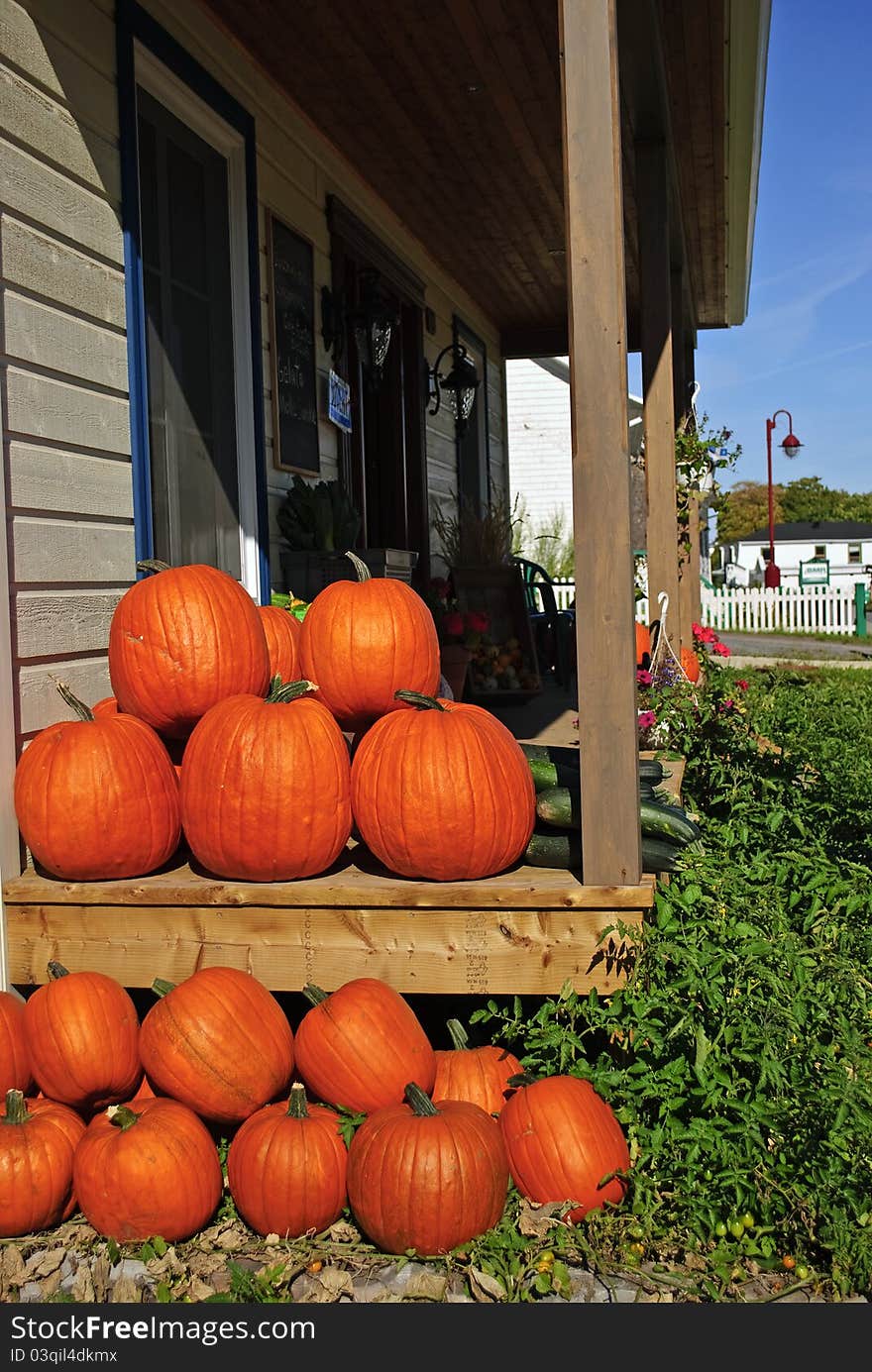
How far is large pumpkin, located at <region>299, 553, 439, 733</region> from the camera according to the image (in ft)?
9.85

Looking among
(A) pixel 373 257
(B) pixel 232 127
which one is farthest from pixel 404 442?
(B) pixel 232 127

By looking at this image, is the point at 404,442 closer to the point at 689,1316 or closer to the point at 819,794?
the point at 819,794

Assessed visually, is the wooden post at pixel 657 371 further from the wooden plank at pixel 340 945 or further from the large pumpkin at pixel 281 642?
the wooden plank at pixel 340 945

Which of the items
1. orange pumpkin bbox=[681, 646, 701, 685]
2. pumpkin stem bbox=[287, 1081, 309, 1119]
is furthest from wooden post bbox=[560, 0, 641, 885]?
orange pumpkin bbox=[681, 646, 701, 685]

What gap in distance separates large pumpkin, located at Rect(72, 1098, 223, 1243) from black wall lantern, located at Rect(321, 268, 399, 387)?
156 inches

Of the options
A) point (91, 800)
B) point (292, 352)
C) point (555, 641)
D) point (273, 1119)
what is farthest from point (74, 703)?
point (555, 641)

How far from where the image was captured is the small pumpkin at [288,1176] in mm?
2238

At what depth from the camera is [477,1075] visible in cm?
253

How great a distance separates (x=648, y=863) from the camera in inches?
113

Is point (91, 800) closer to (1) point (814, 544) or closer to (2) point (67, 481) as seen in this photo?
(2) point (67, 481)

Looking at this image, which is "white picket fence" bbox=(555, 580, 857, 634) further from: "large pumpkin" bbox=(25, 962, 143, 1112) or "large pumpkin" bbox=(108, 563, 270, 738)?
"large pumpkin" bbox=(25, 962, 143, 1112)

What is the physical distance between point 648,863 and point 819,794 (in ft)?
6.81

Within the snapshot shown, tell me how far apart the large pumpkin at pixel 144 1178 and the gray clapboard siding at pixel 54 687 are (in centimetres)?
105

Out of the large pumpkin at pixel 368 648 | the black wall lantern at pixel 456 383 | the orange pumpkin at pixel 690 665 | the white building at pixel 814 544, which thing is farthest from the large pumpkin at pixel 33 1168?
the white building at pixel 814 544
